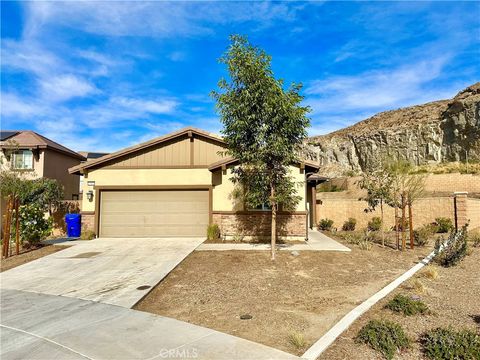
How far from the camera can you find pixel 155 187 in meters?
16.9

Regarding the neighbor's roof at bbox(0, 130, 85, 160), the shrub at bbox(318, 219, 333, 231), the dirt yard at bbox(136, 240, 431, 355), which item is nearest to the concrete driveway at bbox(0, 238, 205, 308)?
the dirt yard at bbox(136, 240, 431, 355)

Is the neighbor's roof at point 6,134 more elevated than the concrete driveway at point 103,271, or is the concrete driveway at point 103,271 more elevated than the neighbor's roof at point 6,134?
the neighbor's roof at point 6,134

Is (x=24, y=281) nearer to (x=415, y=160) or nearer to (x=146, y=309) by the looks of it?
(x=146, y=309)

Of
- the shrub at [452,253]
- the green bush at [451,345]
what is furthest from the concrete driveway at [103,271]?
the shrub at [452,253]

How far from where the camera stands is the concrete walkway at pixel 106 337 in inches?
184

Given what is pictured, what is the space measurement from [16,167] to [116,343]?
20225 mm

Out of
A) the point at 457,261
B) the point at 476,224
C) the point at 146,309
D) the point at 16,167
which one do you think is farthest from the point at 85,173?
the point at 476,224

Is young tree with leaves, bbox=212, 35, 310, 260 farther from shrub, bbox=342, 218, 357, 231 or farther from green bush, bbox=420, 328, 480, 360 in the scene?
shrub, bbox=342, 218, 357, 231

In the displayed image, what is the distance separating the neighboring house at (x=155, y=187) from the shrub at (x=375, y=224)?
660cm

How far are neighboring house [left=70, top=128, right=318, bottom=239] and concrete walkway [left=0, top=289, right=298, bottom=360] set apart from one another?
32.4 feet

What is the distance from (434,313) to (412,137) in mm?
45466

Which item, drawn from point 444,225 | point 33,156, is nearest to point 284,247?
point 444,225

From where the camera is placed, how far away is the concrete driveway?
792cm

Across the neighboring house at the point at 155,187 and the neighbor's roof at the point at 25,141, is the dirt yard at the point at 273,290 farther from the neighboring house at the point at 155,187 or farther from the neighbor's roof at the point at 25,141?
the neighbor's roof at the point at 25,141
